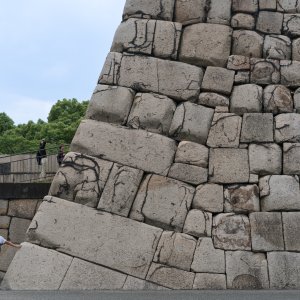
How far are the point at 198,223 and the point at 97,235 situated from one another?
125 cm

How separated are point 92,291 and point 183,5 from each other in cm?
406

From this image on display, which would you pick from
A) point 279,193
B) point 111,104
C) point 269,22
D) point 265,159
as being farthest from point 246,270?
point 269,22

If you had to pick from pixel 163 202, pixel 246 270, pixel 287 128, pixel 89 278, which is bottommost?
pixel 89 278

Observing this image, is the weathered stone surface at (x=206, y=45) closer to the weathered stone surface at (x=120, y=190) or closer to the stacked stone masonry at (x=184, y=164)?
the stacked stone masonry at (x=184, y=164)

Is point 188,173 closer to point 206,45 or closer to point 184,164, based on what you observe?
point 184,164

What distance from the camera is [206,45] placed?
812 cm

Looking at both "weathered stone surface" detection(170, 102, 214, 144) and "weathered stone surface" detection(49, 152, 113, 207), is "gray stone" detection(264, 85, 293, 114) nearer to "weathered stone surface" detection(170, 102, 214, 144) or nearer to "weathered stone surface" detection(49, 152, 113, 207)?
"weathered stone surface" detection(170, 102, 214, 144)

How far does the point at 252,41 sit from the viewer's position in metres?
8.22

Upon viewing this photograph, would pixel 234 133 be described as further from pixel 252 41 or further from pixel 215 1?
pixel 215 1

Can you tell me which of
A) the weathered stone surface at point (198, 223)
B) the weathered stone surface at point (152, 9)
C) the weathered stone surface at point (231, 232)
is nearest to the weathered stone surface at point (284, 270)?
the weathered stone surface at point (231, 232)

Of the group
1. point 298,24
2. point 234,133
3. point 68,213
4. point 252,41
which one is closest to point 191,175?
point 234,133

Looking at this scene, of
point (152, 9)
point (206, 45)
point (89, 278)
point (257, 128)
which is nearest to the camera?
point (89, 278)

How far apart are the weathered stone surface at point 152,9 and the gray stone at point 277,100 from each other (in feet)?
5.62

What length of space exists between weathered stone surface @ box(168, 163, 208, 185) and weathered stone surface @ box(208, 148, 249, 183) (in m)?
0.11
